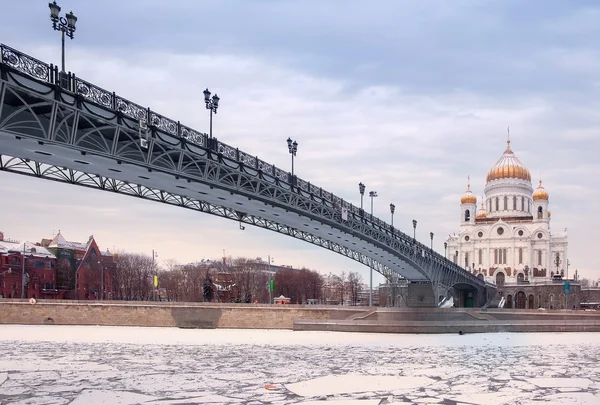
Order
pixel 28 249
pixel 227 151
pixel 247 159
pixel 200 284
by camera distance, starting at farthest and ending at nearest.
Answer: pixel 200 284, pixel 28 249, pixel 247 159, pixel 227 151

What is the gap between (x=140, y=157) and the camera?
100 feet

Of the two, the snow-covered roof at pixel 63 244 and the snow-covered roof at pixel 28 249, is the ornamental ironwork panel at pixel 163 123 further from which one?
the snow-covered roof at pixel 63 244

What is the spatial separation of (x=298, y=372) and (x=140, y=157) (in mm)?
14187

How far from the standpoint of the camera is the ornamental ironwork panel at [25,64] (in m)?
22.7

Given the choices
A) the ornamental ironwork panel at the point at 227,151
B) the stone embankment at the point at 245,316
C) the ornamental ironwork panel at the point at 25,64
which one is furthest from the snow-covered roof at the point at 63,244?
the ornamental ironwork panel at the point at 25,64

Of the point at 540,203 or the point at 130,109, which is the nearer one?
the point at 130,109

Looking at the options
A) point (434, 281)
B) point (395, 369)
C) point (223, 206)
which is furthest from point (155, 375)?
point (434, 281)

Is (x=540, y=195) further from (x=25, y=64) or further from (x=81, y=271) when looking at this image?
(x=25, y=64)

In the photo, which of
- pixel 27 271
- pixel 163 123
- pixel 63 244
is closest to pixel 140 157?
pixel 163 123

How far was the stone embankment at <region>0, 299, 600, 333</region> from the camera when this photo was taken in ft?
148

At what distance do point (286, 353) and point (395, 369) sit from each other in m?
6.96

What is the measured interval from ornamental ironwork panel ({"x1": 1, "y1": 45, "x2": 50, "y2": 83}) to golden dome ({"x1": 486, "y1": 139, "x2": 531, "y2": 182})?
4531 inches

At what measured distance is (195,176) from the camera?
3262 centimetres

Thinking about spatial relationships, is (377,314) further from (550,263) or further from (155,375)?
(550,263)
